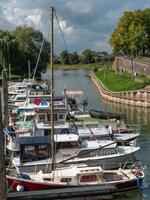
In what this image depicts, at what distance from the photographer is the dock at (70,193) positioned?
2608cm

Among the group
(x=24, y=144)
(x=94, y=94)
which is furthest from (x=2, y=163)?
→ (x=94, y=94)

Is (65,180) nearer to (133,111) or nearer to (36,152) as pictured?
(36,152)

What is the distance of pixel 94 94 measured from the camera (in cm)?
9419

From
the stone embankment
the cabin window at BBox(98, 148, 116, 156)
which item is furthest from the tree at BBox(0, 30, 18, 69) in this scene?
the cabin window at BBox(98, 148, 116, 156)

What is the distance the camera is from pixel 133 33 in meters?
121

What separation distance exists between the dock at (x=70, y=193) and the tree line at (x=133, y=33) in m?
95.0

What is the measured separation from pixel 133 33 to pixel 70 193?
321ft

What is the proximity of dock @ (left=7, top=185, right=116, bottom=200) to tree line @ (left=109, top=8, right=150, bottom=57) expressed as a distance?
9500 centimetres

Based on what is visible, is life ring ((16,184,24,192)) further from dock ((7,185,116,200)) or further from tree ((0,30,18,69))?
tree ((0,30,18,69))

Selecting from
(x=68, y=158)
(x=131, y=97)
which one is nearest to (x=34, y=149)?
(x=68, y=158)

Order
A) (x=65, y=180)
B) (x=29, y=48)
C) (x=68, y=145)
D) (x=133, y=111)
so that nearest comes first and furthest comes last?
(x=65, y=180) → (x=68, y=145) → (x=133, y=111) → (x=29, y=48)

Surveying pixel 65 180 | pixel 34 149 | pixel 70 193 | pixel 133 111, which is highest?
pixel 34 149

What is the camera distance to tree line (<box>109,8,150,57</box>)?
121250mm

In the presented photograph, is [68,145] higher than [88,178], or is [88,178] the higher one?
[68,145]
